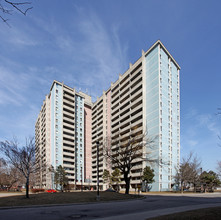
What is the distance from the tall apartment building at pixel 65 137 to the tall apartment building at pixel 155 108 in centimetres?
2362

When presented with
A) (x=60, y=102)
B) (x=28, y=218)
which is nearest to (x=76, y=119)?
(x=60, y=102)

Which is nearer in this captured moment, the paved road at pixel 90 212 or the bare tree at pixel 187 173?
the paved road at pixel 90 212

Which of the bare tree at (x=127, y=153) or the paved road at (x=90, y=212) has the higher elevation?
the bare tree at (x=127, y=153)

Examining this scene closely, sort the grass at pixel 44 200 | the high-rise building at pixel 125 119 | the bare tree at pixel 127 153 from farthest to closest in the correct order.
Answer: the high-rise building at pixel 125 119 < the bare tree at pixel 127 153 < the grass at pixel 44 200

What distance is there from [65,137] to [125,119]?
101 ft

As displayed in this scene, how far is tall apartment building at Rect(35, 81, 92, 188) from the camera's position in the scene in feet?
311

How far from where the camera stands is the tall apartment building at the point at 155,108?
66.5 meters

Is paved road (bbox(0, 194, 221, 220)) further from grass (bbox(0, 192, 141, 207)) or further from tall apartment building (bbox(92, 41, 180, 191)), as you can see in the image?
tall apartment building (bbox(92, 41, 180, 191))

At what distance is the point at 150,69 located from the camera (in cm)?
7469

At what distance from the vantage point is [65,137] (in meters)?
98.0

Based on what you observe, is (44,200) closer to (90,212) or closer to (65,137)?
(90,212)

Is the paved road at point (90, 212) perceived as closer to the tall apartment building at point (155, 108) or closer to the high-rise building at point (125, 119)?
the high-rise building at point (125, 119)

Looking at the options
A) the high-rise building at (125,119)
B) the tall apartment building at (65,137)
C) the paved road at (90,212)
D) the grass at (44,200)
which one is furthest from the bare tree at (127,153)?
the tall apartment building at (65,137)

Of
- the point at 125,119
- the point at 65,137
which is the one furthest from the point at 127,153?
the point at 65,137
